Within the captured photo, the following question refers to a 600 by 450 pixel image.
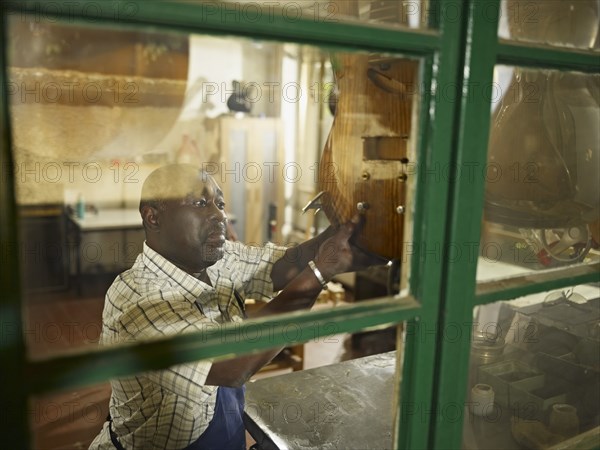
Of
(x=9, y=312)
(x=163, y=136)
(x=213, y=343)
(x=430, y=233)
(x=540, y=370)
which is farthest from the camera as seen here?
(x=163, y=136)

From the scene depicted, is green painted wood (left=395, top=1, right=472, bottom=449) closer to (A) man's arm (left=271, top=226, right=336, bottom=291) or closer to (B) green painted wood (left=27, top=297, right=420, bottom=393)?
(B) green painted wood (left=27, top=297, right=420, bottom=393)

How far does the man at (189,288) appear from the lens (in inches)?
54.1

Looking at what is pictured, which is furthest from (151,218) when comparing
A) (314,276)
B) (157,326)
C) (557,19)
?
(557,19)

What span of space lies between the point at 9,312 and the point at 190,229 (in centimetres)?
108

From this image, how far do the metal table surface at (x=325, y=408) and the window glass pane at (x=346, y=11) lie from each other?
40.3 inches

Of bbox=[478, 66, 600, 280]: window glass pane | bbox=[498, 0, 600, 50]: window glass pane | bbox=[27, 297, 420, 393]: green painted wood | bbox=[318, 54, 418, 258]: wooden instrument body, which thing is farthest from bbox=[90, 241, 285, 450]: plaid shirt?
bbox=[498, 0, 600, 50]: window glass pane

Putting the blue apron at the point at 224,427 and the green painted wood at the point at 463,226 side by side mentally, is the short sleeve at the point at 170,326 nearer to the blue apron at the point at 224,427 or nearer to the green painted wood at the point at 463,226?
the blue apron at the point at 224,427

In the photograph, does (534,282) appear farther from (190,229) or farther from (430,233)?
(190,229)

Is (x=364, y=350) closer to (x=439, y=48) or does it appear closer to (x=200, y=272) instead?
(x=200, y=272)

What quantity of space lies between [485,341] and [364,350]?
3.54 metres

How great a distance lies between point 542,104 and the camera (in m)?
1.37

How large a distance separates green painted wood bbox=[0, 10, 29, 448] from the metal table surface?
3.41ft

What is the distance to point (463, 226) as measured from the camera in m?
0.83

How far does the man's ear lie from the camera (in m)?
1.61
